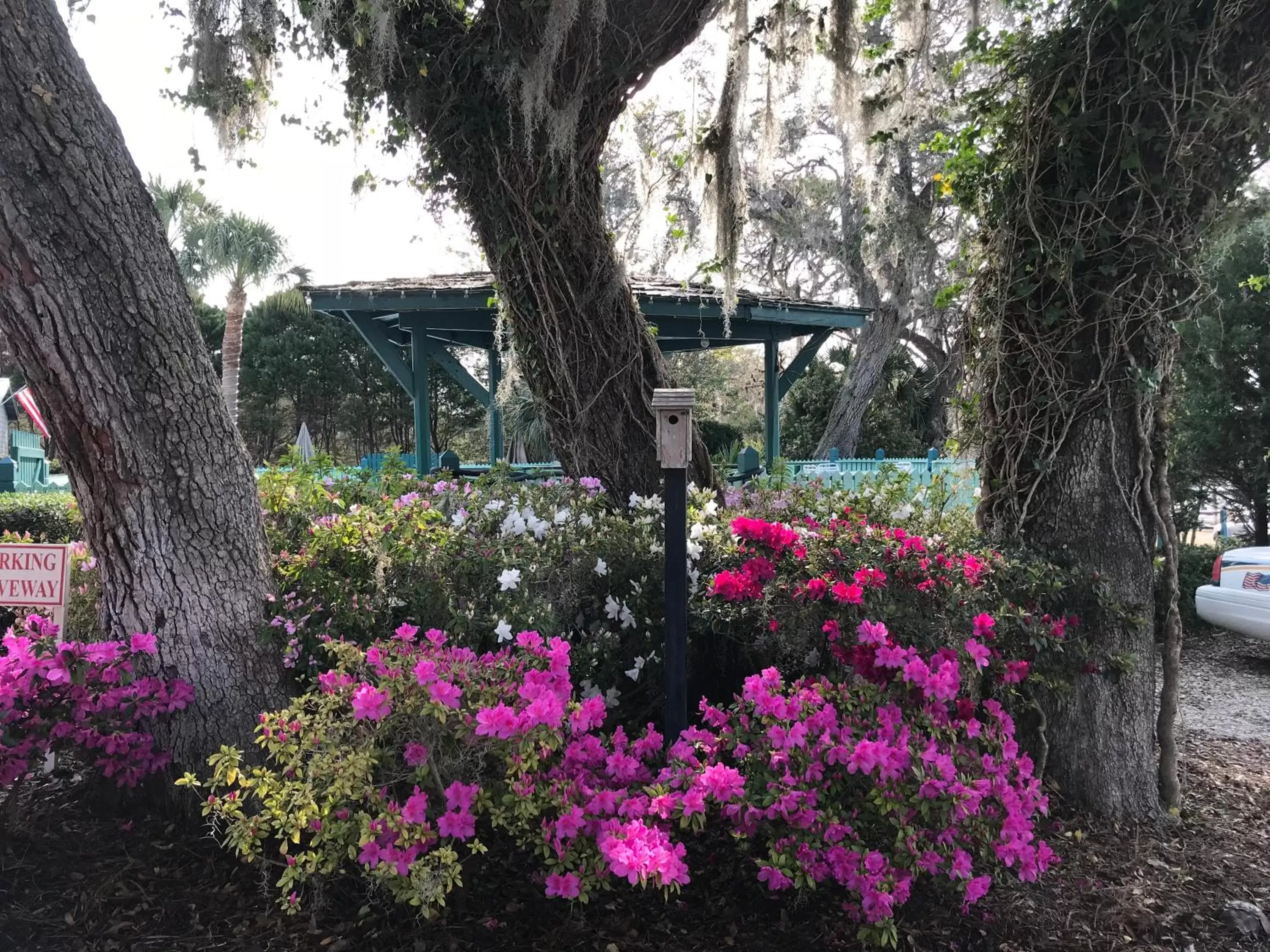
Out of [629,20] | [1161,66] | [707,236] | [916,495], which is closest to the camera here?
[1161,66]

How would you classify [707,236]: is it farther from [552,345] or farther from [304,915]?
[304,915]

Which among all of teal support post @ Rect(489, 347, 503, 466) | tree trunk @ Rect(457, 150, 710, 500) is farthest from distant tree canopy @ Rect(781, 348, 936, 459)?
tree trunk @ Rect(457, 150, 710, 500)

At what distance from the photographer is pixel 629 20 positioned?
3.84 meters

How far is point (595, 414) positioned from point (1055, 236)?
2093 mm

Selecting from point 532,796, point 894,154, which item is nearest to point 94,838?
point 532,796

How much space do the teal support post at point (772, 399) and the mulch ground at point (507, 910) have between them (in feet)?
22.4

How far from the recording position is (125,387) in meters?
2.56

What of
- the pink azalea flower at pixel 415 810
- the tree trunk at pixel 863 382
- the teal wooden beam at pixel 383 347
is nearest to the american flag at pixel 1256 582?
the pink azalea flower at pixel 415 810

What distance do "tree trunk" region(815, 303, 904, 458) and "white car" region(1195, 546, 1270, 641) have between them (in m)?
8.72

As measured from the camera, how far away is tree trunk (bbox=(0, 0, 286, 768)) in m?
2.47

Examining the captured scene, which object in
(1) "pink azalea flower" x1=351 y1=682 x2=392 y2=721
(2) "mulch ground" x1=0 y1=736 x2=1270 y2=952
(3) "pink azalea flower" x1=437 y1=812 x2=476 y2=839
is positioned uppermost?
(1) "pink azalea flower" x1=351 y1=682 x2=392 y2=721

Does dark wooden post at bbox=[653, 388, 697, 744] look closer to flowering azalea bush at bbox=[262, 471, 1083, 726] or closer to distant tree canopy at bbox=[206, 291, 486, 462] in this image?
flowering azalea bush at bbox=[262, 471, 1083, 726]

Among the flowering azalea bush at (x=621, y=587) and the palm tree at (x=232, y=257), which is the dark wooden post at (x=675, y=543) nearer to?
the flowering azalea bush at (x=621, y=587)

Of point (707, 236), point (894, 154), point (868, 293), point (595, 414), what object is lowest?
point (595, 414)
